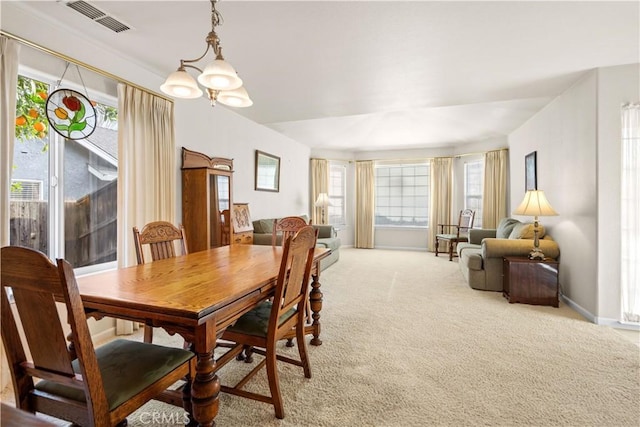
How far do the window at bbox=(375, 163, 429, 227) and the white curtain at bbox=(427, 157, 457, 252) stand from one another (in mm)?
319

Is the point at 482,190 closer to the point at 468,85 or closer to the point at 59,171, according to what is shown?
the point at 468,85

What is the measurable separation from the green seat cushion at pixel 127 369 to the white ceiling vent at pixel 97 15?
216cm

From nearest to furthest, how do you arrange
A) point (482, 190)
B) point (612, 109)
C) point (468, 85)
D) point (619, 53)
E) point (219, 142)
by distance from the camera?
point (619, 53)
point (612, 109)
point (468, 85)
point (219, 142)
point (482, 190)

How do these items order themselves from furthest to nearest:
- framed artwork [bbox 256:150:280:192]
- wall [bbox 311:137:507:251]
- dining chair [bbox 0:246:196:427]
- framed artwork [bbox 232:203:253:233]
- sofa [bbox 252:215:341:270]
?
wall [bbox 311:137:507:251] < framed artwork [bbox 256:150:280:192] < sofa [bbox 252:215:341:270] < framed artwork [bbox 232:203:253:233] < dining chair [bbox 0:246:196:427]

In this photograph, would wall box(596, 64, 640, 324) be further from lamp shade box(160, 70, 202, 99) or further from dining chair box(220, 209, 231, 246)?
dining chair box(220, 209, 231, 246)

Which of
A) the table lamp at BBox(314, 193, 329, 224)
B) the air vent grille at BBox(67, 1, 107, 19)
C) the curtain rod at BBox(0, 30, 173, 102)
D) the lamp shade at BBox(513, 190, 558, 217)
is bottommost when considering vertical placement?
the lamp shade at BBox(513, 190, 558, 217)

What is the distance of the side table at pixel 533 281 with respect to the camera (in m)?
3.32

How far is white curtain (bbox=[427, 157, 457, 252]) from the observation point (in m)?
6.97

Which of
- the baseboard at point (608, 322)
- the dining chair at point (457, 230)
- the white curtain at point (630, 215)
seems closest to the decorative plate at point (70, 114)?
the white curtain at point (630, 215)

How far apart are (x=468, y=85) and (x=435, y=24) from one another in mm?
1371

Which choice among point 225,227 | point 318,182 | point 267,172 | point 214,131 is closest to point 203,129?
point 214,131

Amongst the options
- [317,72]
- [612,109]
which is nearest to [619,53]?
[612,109]

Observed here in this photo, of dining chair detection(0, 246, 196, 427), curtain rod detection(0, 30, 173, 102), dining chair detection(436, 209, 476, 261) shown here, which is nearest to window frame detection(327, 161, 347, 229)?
dining chair detection(436, 209, 476, 261)

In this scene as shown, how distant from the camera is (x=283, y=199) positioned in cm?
595
